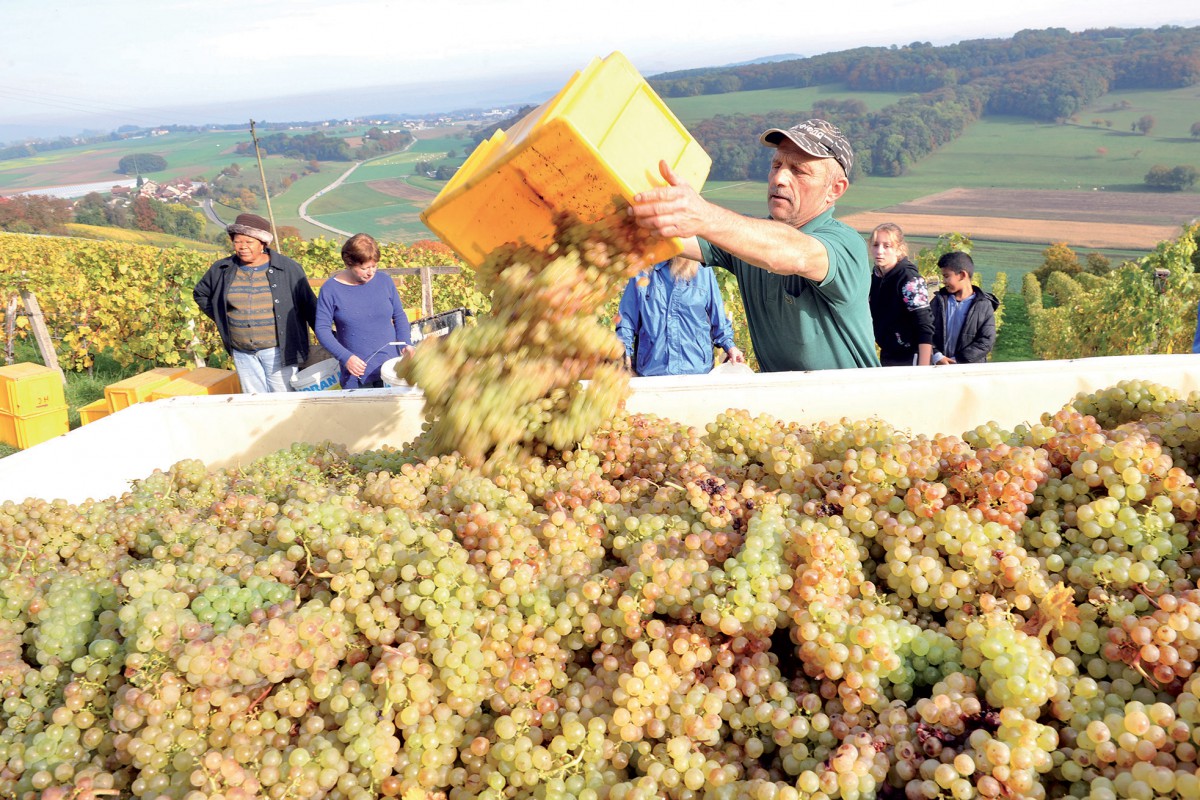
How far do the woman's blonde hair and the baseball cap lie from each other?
52.2 inches

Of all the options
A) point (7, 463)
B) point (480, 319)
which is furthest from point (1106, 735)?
point (7, 463)

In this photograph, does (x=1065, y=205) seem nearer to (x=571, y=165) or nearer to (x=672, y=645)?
(x=571, y=165)

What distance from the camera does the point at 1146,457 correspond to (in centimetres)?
151

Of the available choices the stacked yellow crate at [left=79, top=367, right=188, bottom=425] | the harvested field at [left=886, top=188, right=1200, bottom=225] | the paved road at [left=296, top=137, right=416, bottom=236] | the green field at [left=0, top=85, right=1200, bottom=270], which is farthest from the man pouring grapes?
the harvested field at [left=886, top=188, right=1200, bottom=225]

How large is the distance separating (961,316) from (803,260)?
3.99 metres

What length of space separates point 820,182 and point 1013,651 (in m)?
2.13

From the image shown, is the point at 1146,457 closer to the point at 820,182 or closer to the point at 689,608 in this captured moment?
the point at 689,608

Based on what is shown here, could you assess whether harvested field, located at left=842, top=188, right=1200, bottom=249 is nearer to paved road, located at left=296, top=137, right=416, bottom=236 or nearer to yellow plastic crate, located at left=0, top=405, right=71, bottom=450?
paved road, located at left=296, top=137, right=416, bottom=236

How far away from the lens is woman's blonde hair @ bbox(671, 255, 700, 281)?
4.37m

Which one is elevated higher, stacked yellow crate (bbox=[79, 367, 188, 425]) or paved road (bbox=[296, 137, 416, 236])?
paved road (bbox=[296, 137, 416, 236])

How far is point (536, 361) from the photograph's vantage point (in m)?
2.17

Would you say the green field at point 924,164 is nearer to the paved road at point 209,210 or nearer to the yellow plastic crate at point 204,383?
the paved road at point 209,210

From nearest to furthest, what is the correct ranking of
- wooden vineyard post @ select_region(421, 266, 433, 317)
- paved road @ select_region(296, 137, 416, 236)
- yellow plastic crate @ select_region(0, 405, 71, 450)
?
yellow plastic crate @ select_region(0, 405, 71, 450) < wooden vineyard post @ select_region(421, 266, 433, 317) < paved road @ select_region(296, 137, 416, 236)

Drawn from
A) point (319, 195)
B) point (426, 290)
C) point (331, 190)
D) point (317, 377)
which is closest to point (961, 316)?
point (317, 377)
